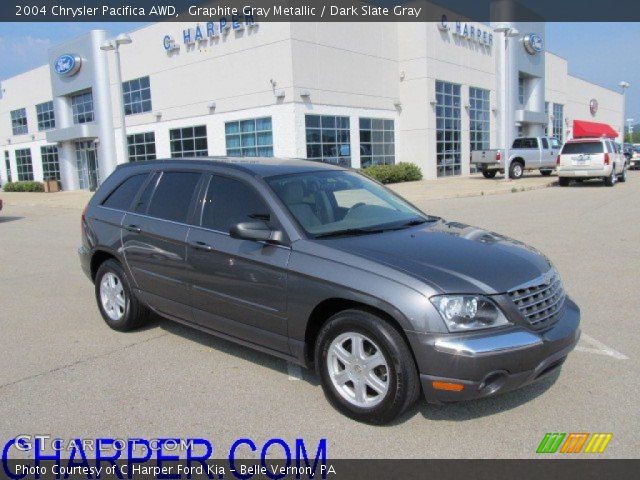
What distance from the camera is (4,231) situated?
15430 millimetres

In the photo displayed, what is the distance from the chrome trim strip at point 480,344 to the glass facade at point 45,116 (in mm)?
45214

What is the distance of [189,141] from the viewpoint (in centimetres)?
3197

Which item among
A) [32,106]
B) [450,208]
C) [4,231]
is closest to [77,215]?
[4,231]

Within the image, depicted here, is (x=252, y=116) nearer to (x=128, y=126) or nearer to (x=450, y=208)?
(x=128, y=126)

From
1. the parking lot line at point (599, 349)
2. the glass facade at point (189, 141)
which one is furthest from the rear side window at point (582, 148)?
the parking lot line at point (599, 349)

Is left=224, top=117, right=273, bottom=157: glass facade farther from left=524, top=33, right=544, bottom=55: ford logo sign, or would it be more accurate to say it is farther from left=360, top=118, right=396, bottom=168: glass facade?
left=524, top=33, right=544, bottom=55: ford logo sign

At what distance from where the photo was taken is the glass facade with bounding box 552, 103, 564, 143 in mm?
52562

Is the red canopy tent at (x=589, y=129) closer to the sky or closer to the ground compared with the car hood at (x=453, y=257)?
closer to the sky

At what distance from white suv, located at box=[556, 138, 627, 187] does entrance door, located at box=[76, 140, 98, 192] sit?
2905cm

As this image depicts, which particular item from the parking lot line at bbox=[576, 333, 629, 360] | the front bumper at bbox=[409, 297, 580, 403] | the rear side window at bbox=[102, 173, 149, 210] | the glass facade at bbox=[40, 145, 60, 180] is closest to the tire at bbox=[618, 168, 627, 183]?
the parking lot line at bbox=[576, 333, 629, 360]

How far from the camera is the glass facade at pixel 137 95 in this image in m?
34.2

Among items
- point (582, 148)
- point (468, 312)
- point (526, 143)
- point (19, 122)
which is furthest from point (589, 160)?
point (19, 122)

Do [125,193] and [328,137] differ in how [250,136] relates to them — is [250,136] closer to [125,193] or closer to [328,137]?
[328,137]

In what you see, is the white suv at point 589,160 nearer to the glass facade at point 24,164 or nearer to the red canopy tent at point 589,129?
the red canopy tent at point 589,129
